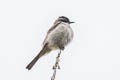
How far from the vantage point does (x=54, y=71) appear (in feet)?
8.70

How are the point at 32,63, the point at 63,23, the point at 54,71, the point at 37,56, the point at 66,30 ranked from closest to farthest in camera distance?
1. the point at 54,71
2. the point at 32,63
3. the point at 37,56
4. the point at 66,30
5. the point at 63,23

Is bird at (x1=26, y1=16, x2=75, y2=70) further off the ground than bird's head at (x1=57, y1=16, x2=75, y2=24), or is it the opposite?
bird's head at (x1=57, y1=16, x2=75, y2=24)

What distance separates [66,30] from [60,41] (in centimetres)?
33

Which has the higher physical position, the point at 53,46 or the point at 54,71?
the point at 54,71

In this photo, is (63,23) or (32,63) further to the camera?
(63,23)

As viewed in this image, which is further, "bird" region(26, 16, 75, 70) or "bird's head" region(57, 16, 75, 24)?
"bird's head" region(57, 16, 75, 24)

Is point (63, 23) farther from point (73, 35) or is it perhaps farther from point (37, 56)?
point (37, 56)

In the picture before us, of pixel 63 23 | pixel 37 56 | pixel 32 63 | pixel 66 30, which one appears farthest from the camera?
pixel 63 23

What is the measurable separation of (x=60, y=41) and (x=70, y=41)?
0.20m

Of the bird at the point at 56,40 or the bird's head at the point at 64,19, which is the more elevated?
the bird's head at the point at 64,19

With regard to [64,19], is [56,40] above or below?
below

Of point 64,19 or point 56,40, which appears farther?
point 64,19

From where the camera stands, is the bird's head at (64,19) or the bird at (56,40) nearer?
the bird at (56,40)

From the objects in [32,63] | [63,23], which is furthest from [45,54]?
[63,23]
